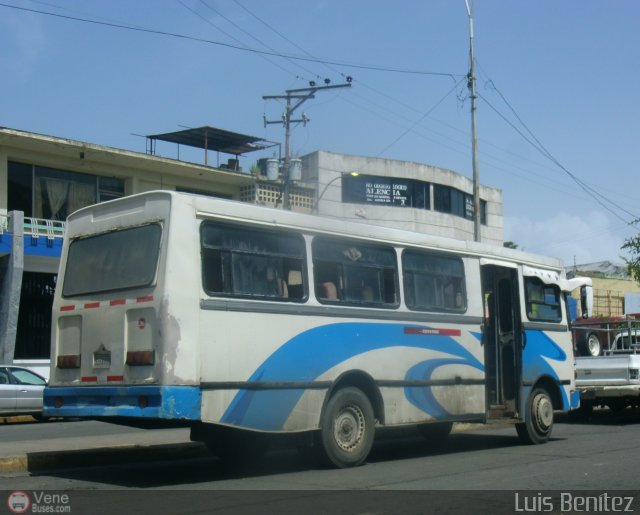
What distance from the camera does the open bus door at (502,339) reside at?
43.4 feet

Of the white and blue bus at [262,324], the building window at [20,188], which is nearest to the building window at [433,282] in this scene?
the white and blue bus at [262,324]

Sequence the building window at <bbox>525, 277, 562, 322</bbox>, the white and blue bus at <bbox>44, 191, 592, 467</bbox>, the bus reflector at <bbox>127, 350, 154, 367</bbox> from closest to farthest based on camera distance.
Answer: the bus reflector at <bbox>127, 350, 154, 367</bbox> → the white and blue bus at <bbox>44, 191, 592, 467</bbox> → the building window at <bbox>525, 277, 562, 322</bbox>

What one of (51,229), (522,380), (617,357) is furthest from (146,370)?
(51,229)

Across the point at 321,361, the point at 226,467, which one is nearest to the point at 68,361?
the point at 226,467

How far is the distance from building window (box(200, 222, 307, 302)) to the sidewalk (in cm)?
319

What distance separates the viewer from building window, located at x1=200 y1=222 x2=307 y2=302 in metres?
9.32

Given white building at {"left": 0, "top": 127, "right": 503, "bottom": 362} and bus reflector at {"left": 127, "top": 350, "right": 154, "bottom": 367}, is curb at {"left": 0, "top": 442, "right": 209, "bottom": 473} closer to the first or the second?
bus reflector at {"left": 127, "top": 350, "right": 154, "bottom": 367}

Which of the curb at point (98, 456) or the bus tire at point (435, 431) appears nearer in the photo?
the curb at point (98, 456)

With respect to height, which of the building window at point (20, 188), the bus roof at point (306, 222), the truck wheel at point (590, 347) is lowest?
the truck wheel at point (590, 347)

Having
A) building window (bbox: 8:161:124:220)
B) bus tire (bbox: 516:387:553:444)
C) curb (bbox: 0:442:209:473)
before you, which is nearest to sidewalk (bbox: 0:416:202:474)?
curb (bbox: 0:442:209:473)

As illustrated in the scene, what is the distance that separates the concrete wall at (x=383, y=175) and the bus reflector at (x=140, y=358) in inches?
1321

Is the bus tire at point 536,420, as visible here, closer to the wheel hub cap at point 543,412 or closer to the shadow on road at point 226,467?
the wheel hub cap at point 543,412
